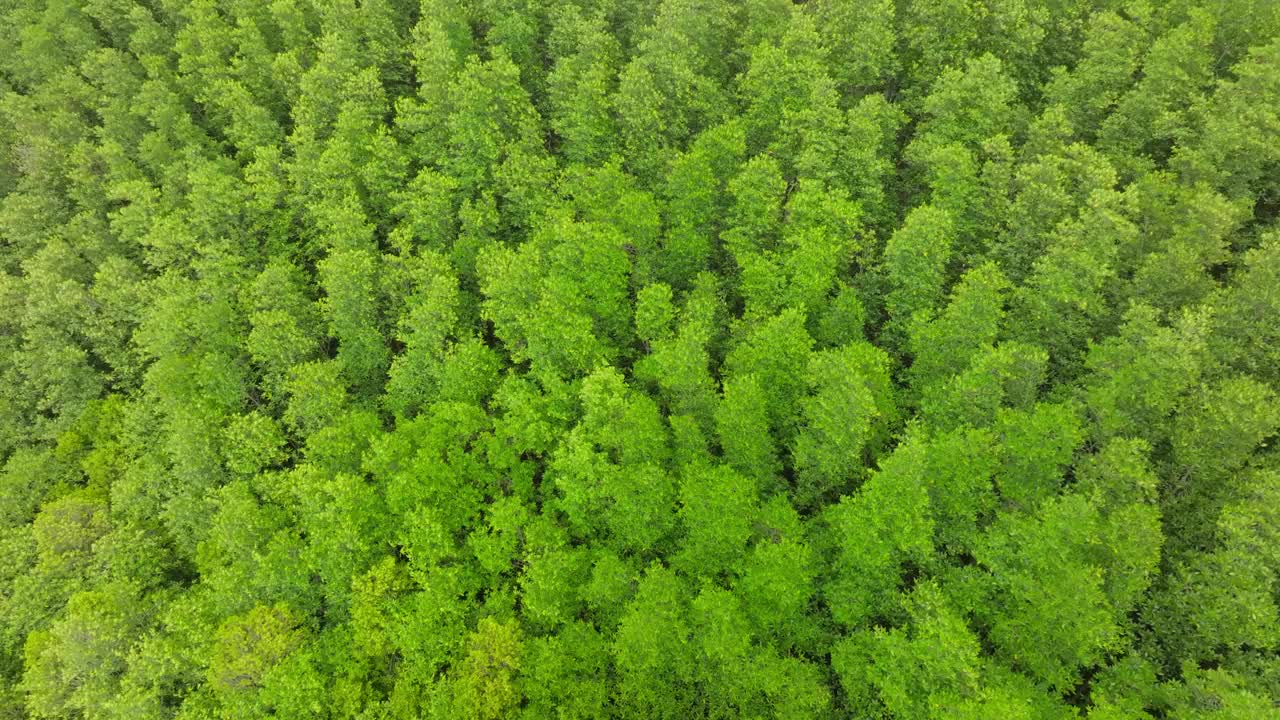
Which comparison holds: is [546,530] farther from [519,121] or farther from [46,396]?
[46,396]

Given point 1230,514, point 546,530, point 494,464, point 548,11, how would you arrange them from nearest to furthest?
point 1230,514
point 546,530
point 494,464
point 548,11

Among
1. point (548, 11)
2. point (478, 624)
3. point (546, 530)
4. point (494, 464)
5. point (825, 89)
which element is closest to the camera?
point (478, 624)

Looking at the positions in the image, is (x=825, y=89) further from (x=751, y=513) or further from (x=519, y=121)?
(x=751, y=513)

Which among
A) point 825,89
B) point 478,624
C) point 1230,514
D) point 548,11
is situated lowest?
point 478,624

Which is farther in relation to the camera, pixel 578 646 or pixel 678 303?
pixel 678 303

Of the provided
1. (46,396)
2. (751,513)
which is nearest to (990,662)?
(751,513)

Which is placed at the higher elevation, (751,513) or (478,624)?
(751,513)

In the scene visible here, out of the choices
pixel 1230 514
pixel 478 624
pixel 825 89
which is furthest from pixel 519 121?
pixel 1230 514
